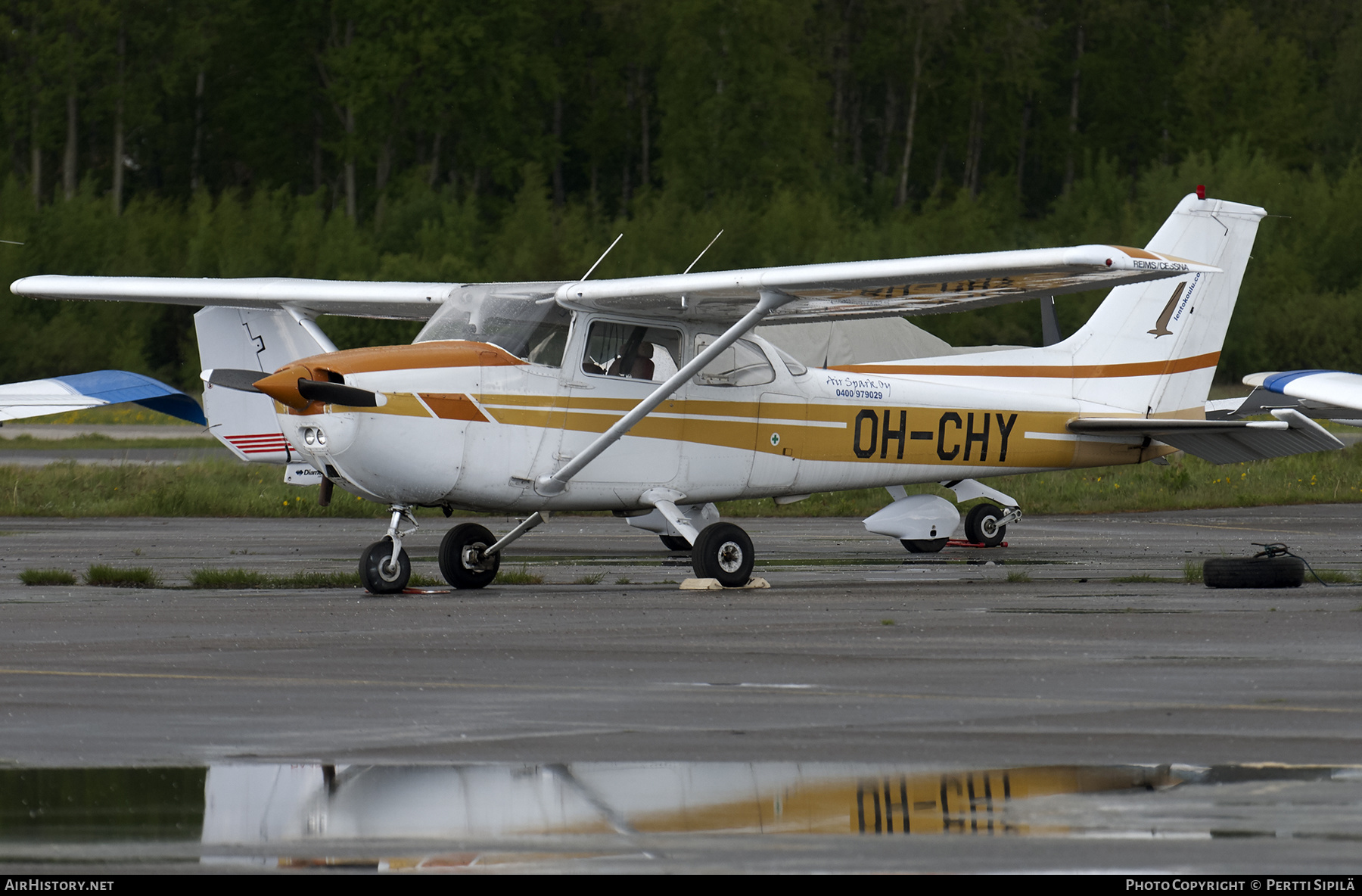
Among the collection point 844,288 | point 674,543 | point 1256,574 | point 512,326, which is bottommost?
point 674,543

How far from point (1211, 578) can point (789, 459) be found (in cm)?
352

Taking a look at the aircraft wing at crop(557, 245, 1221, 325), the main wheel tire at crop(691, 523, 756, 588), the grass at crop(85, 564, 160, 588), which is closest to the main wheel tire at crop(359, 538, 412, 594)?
the grass at crop(85, 564, 160, 588)

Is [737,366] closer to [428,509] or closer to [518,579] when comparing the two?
[518,579]

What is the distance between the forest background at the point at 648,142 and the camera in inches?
2147

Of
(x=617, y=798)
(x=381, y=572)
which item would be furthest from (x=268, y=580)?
(x=617, y=798)

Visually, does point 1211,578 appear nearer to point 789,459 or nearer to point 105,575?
point 789,459

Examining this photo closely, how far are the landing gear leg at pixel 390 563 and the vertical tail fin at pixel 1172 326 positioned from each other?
6856mm

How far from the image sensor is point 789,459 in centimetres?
1510

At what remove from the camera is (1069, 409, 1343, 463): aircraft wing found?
15.8 metres

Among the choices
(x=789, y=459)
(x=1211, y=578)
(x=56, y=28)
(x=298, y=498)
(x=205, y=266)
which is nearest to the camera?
(x=1211, y=578)

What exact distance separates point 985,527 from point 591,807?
41.3ft

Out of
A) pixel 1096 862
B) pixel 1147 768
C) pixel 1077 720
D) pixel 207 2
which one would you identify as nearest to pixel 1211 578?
pixel 1077 720

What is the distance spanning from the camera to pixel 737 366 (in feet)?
48.8

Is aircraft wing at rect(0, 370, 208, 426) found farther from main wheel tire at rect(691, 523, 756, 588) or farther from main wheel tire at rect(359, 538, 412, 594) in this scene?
main wheel tire at rect(691, 523, 756, 588)
